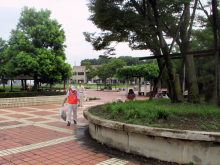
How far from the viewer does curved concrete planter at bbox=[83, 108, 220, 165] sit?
12.7 feet

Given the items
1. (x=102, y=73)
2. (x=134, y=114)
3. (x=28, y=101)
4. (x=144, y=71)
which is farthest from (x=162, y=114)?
(x=102, y=73)

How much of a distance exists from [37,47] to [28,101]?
733cm

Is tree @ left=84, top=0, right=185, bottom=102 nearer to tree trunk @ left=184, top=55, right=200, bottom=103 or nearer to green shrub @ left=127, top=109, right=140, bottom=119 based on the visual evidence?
tree trunk @ left=184, top=55, right=200, bottom=103

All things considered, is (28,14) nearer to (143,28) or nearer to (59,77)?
(59,77)

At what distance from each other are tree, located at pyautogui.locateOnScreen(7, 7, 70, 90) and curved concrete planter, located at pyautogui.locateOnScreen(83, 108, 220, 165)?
15165 mm

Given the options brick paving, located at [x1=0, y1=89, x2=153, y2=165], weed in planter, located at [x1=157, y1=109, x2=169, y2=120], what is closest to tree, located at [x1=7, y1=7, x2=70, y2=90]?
brick paving, located at [x1=0, y1=89, x2=153, y2=165]

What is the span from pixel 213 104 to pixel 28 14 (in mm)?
18901

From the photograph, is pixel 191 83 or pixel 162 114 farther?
pixel 191 83

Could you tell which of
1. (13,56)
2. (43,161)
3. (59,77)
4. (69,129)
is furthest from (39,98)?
(43,161)

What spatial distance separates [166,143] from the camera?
167 inches

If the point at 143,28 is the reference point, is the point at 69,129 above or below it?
below

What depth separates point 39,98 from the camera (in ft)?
49.1

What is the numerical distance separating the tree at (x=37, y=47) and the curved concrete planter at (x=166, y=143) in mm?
15165

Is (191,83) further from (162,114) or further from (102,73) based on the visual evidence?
(102,73)
